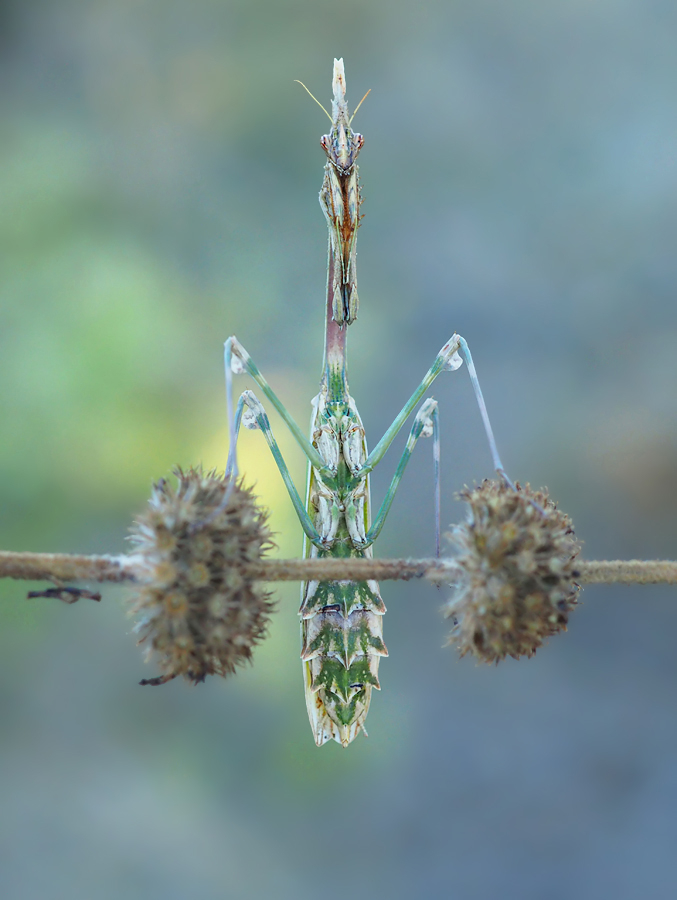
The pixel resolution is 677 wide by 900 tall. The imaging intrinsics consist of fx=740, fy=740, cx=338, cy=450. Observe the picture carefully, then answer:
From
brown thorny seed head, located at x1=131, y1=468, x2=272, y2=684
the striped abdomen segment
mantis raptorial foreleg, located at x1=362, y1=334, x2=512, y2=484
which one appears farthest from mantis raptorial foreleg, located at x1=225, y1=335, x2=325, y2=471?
brown thorny seed head, located at x1=131, y1=468, x2=272, y2=684

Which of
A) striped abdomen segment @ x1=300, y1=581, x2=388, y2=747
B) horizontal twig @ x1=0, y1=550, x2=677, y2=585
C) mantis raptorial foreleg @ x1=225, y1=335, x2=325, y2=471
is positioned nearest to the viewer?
horizontal twig @ x1=0, y1=550, x2=677, y2=585

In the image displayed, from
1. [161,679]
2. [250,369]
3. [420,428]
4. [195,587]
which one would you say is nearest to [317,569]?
[195,587]

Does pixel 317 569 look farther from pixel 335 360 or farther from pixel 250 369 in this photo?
pixel 335 360

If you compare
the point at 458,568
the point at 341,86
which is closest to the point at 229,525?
the point at 458,568

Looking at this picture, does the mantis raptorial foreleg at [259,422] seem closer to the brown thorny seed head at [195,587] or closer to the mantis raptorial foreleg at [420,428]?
the mantis raptorial foreleg at [420,428]

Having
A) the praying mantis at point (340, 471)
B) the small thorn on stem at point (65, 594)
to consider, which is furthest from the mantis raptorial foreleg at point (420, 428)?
the small thorn on stem at point (65, 594)

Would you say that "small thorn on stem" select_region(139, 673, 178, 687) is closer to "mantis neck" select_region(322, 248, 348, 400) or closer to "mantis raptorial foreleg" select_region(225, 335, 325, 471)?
"mantis raptorial foreleg" select_region(225, 335, 325, 471)
